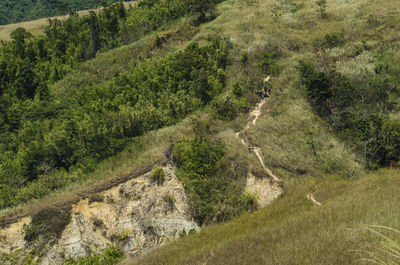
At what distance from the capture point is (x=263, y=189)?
15.4 m

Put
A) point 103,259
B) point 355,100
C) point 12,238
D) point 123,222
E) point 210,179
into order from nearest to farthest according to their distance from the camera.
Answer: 1. point 103,259
2. point 12,238
3. point 123,222
4. point 210,179
5. point 355,100

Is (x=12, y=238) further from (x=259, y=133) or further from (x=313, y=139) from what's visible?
(x=313, y=139)

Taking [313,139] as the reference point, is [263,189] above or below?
below

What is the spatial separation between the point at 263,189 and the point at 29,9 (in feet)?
675

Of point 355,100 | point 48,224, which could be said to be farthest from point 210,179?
point 355,100

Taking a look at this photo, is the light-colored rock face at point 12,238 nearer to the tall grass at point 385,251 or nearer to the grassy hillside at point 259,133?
the grassy hillside at point 259,133

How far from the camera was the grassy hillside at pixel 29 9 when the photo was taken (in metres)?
159

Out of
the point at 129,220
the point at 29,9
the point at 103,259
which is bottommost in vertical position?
the point at 103,259

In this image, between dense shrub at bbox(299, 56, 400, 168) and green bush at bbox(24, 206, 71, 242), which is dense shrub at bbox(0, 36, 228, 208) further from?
dense shrub at bbox(299, 56, 400, 168)

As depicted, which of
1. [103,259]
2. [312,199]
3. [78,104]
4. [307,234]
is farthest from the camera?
[78,104]

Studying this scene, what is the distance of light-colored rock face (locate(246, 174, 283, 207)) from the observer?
15.0 metres

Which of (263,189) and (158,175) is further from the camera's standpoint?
(263,189)

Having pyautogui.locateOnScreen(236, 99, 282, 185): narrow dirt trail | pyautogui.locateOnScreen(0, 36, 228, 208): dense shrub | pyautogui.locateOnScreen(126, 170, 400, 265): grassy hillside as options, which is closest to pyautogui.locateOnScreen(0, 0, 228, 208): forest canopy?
pyautogui.locateOnScreen(0, 36, 228, 208): dense shrub

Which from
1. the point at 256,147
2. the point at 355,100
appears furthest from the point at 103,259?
the point at 355,100
